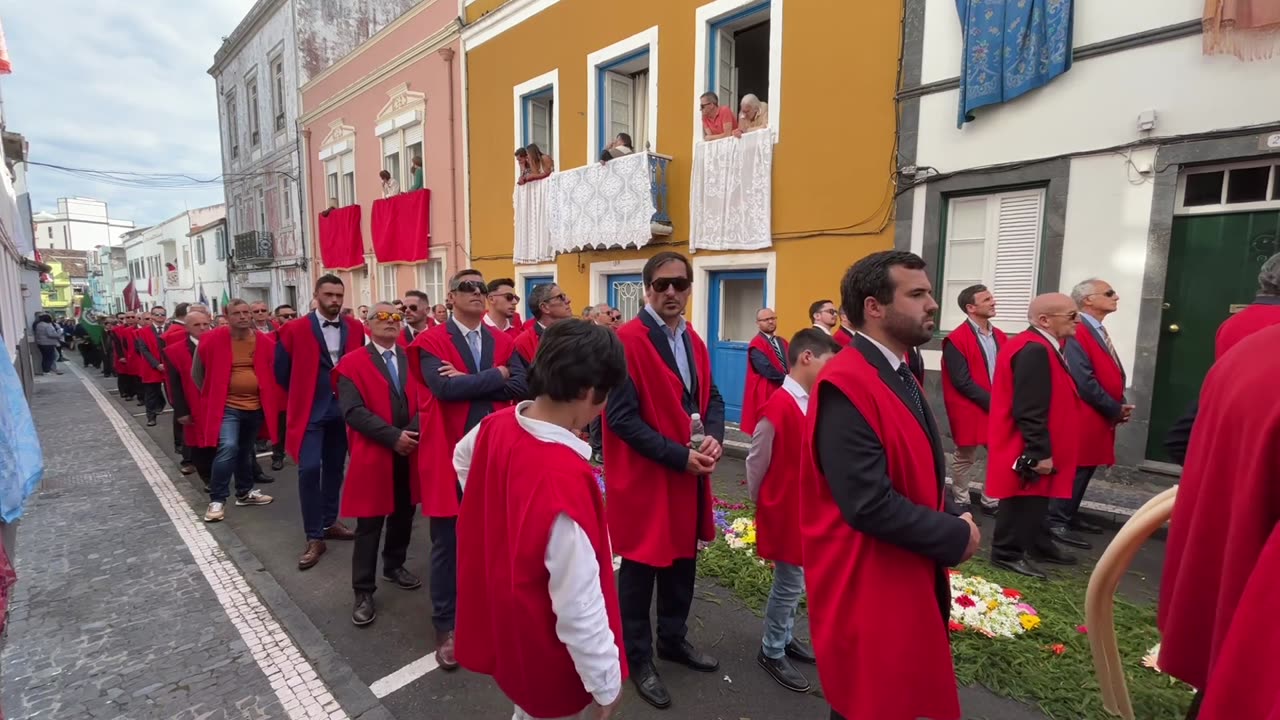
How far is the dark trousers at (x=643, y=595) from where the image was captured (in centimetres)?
282

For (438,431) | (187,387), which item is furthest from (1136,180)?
(187,387)

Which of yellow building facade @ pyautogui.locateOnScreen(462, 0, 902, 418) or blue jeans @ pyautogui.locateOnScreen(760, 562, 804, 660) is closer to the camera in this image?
blue jeans @ pyautogui.locateOnScreen(760, 562, 804, 660)

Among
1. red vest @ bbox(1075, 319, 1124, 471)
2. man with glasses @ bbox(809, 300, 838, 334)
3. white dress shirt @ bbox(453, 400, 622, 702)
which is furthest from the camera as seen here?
man with glasses @ bbox(809, 300, 838, 334)

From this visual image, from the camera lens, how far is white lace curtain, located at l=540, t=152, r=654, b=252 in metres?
9.55

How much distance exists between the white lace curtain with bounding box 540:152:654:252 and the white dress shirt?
27.3 feet

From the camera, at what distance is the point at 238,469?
5590 millimetres

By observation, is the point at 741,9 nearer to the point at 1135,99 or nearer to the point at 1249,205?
the point at 1135,99

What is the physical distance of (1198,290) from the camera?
5.71 metres

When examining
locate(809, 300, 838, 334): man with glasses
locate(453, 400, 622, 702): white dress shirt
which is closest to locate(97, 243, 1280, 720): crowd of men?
locate(453, 400, 622, 702): white dress shirt

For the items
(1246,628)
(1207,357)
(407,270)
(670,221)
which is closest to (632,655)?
(1246,628)

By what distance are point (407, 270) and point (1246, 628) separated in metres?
16.2

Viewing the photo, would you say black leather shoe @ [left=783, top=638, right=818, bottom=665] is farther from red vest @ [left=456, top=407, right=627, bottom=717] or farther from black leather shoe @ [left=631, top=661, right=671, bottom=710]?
red vest @ [left=456, top=407, right=627, bottom=717]

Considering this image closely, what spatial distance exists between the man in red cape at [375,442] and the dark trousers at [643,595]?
1.52m

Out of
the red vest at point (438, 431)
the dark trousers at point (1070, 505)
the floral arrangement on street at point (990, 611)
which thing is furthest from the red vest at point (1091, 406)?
the red vest at point (438, 431)
